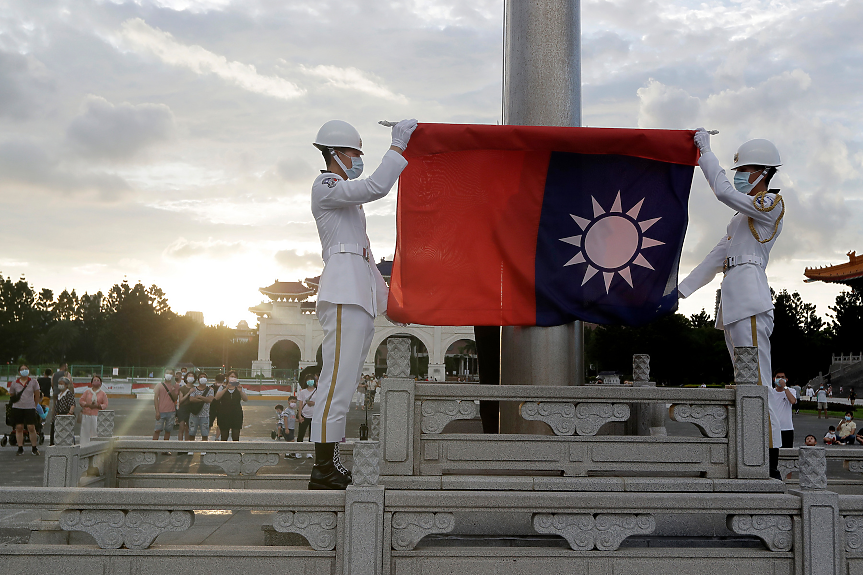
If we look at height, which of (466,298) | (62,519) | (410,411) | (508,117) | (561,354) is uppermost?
(508,117)

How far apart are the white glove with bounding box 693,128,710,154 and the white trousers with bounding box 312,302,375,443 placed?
2.69 metres

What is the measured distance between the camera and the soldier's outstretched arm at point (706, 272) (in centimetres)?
487

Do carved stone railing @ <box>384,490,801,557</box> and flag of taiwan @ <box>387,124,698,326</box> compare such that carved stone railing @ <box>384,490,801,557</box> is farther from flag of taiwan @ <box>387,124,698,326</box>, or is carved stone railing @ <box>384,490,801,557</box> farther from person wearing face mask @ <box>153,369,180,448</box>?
person wearing face mask @ <box>153,369,180,448</box>

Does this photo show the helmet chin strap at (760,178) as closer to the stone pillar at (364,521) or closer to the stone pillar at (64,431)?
the stone pillar at (364,521)

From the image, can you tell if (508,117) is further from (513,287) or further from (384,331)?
(384,331)

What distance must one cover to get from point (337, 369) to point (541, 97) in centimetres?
259

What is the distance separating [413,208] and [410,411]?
1617mm

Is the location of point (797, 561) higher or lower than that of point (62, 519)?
lower

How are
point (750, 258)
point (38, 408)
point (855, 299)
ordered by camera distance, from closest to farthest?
point (750, 258) → point (38, 408) → point (855, 299)

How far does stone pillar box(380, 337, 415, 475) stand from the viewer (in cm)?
373

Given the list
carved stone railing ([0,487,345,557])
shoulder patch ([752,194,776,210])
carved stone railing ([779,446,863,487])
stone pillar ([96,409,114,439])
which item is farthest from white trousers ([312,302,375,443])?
carved stone railing ([779,446,863,487])

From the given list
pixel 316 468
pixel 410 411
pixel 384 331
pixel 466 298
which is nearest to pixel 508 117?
pixel 466 298

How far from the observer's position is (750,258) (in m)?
4.53

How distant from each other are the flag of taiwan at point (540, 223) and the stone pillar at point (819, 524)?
1.52m
